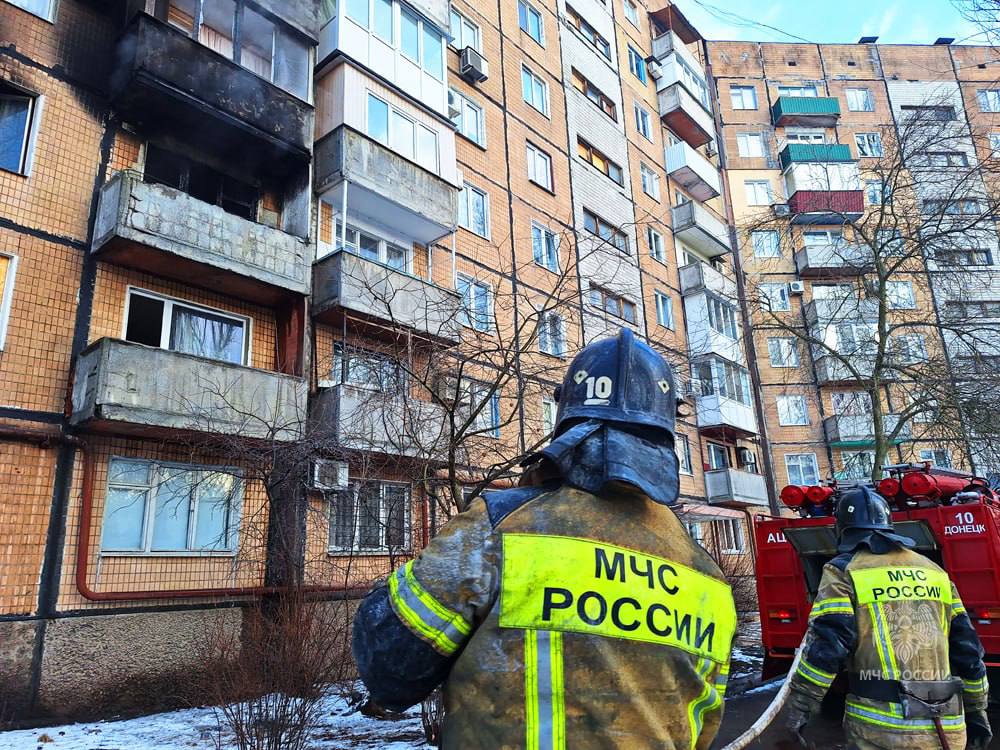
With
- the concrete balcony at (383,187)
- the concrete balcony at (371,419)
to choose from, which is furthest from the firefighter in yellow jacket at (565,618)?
the concrete balcony at (383,187)

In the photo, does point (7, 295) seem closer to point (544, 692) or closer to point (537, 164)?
point (544, 692)

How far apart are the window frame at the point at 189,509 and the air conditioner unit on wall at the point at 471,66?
11.9 m

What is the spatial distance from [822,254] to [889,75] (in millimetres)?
12778

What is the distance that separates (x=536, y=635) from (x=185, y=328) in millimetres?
10946

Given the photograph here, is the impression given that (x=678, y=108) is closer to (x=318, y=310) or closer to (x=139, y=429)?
(x=318, y=310)

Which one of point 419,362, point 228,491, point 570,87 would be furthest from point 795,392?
point 228,491

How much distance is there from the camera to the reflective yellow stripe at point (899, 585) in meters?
3.93

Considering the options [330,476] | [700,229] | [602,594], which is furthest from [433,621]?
[700,229]

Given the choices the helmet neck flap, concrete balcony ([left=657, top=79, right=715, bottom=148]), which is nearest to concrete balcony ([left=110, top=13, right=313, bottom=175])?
the helmet neck flap

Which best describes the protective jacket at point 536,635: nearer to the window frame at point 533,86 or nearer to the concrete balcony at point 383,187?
the concrete balcony at point 383,187

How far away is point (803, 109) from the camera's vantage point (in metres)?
34.0

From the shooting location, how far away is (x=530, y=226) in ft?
61.4

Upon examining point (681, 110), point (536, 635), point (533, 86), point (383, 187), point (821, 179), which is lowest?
point (536, 635)

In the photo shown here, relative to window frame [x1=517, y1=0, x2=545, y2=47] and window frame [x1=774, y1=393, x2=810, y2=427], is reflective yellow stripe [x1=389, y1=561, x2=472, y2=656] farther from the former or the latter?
window frame [x1=774, y1=393, x2=810, y2=427]
